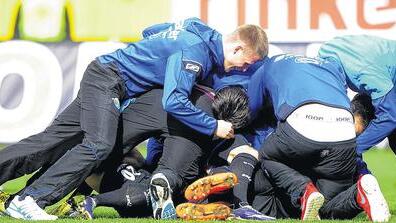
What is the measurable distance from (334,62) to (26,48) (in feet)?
18.8

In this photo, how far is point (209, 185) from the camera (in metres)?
6.37

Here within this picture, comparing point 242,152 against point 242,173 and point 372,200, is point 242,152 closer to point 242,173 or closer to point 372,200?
point 242,173

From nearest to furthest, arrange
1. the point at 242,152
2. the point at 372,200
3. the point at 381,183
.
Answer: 1. the point at 372,200
2. the point at 242,152
3. the point at 381,183

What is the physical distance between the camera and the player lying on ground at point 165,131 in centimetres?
676

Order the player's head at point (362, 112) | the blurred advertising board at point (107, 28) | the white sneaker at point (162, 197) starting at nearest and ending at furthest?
the white sneaker at point (162, 197), the player's head at point (362, 112), the blurred advertising board at point (107, 28)

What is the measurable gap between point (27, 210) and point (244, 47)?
1.75 metres

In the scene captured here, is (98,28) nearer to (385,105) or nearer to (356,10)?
(356,10)

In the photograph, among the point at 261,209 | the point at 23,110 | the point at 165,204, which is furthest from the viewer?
the point at 23,110

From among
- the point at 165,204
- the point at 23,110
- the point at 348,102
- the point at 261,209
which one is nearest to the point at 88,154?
the point at 165,204

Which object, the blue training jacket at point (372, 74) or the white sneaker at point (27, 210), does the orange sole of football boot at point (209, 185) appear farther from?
the blue training jacket at point (372, 74)

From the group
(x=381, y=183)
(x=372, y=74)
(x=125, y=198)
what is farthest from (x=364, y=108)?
(x=381, y=183)

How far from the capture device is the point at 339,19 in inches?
476

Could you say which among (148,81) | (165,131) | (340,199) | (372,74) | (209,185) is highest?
(148,81)

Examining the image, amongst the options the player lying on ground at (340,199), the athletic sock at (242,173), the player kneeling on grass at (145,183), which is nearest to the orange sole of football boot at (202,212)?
the player lying on ground at (340,199)
